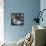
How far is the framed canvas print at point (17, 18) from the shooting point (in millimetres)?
5840

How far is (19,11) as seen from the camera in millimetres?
5828

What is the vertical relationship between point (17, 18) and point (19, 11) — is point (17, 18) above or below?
below

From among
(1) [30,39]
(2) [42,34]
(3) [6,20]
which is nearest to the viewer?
(2) [42,34]

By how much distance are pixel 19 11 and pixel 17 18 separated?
0.32 meters

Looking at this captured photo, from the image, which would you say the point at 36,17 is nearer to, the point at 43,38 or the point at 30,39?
the point at 30,39

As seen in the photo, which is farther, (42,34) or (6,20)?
(6,20)

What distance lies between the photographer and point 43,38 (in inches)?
107

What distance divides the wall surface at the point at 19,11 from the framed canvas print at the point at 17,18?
133mm

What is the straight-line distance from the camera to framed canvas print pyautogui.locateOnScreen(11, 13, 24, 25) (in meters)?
5.84

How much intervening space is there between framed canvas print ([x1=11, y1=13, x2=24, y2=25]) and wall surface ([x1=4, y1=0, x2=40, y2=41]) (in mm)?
133

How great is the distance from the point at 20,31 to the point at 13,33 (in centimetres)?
32

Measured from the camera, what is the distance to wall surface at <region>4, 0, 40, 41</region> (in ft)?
19.0

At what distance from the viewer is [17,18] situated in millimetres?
5867

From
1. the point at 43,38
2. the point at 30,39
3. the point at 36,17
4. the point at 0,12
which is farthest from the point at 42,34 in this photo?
the point at 0,12
